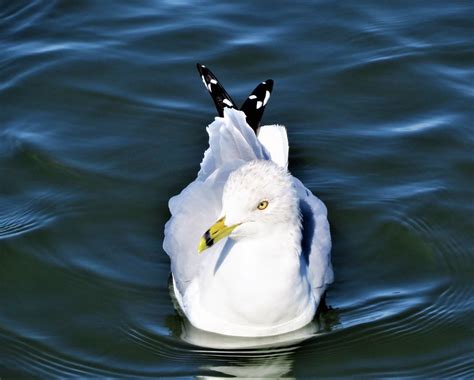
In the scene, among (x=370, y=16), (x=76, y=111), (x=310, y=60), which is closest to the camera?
(x=76, y=111)

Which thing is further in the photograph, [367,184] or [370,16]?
[370,16]

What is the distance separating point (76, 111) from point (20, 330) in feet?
9.14

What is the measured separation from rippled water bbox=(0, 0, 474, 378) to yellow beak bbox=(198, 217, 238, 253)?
0.82 meters

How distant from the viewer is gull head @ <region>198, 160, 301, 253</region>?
5945 millimetres

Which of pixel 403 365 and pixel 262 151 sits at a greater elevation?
pixel 262 151

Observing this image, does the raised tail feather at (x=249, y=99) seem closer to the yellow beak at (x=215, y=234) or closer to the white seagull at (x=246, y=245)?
the white seagull at (x=246, y=245)

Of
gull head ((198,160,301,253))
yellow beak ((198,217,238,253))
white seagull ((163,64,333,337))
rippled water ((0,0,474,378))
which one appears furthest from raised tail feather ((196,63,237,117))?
yellow beak ((198,217,238,253))

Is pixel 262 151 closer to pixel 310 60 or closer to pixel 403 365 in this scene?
pixel 403 365

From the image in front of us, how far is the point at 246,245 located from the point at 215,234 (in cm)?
37

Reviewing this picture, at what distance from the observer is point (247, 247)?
20.5 feet

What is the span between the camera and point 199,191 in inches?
275

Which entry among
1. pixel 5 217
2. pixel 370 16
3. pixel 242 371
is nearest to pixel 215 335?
pixel 242 371

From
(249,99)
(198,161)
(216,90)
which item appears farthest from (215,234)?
(216,90)

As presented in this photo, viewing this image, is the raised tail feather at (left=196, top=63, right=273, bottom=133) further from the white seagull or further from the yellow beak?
the yellow beak
